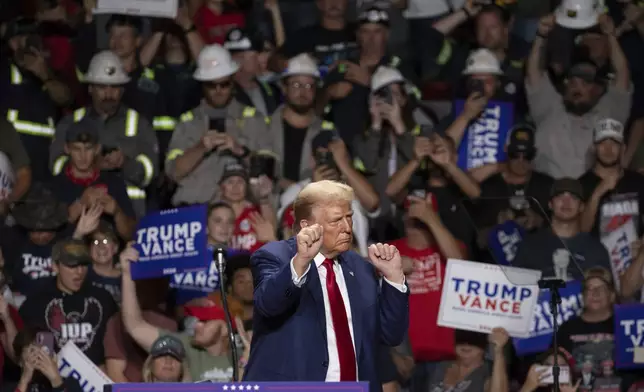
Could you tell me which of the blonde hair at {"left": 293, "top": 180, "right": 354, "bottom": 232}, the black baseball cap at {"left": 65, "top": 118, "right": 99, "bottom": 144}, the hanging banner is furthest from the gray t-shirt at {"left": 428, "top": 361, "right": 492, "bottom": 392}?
the blonde hair at {"left": 293, "top": 180, "right": 354, "bottom": 232}

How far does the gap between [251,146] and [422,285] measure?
1.80 metres

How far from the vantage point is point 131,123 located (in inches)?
423

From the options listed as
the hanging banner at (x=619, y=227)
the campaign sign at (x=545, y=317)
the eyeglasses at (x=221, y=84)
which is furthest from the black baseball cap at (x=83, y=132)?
the hanging banner at (x=619, y=227)

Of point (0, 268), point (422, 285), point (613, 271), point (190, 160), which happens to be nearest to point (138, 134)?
point (190, 160)

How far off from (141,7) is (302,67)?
123 centimetres

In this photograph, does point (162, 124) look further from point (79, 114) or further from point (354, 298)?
point (354, 298)

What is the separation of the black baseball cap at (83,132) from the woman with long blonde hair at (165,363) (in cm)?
197

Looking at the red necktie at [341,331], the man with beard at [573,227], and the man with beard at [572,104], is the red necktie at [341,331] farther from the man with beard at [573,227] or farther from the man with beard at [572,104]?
the man with beard at [572,104]

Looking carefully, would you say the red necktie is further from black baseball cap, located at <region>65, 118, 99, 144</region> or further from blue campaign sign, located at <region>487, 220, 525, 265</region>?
black baseball cap, located at <region>65, 118, 99, 144</region>

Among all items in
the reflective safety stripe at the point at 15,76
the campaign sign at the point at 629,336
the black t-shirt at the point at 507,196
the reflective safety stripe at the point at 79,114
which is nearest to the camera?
the campaign sign at the point at 629,336

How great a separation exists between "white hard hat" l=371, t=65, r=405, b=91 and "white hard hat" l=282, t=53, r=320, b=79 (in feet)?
1.39

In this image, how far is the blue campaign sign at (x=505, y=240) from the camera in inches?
360

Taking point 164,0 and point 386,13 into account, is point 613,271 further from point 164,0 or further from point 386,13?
point 164,0

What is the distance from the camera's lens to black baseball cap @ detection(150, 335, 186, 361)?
8.87 metres
